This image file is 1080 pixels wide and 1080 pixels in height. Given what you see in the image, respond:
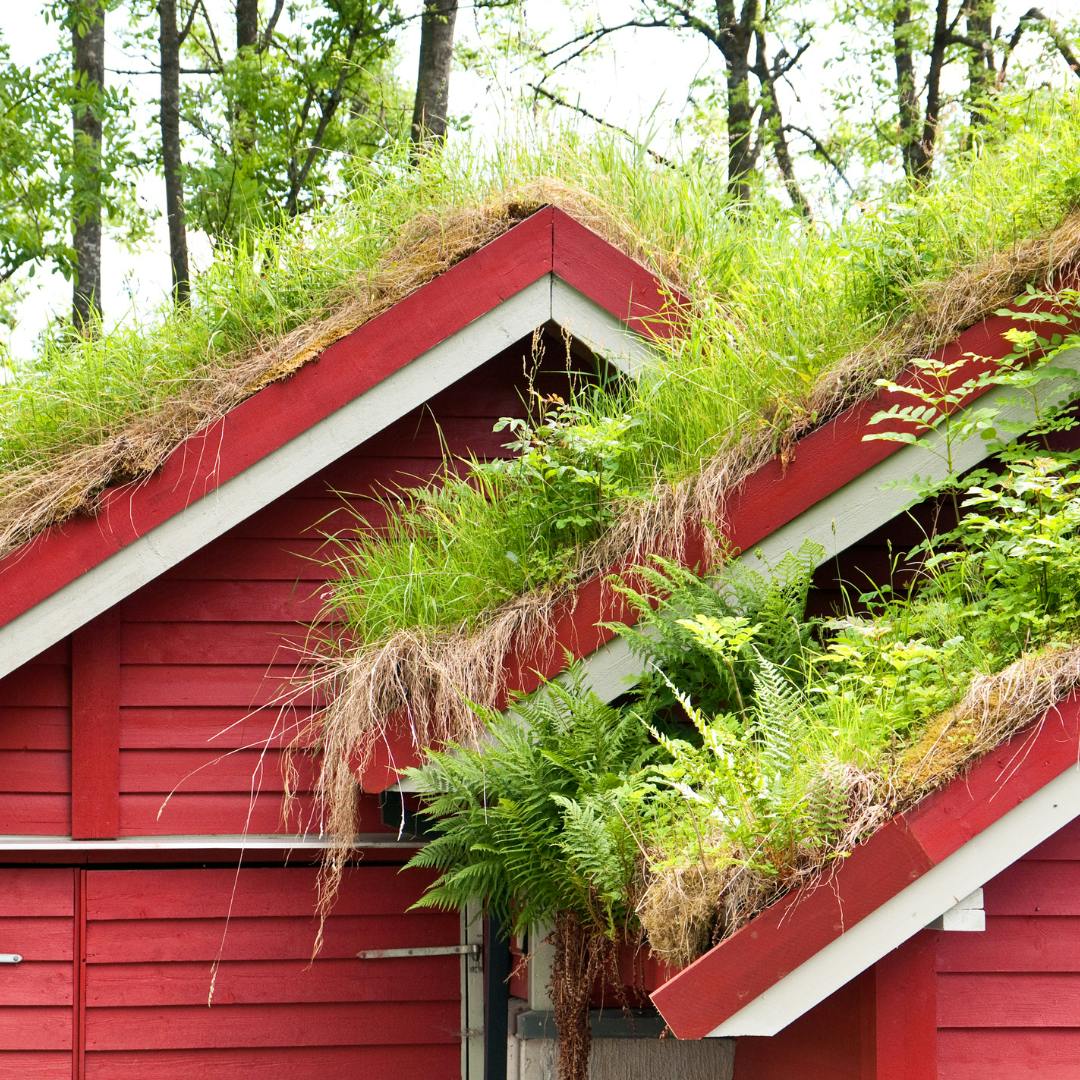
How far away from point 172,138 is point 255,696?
7.44 m

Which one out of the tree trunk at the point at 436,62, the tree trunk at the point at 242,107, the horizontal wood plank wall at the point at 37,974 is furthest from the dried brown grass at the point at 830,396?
the tree trunk at the point at 242,107

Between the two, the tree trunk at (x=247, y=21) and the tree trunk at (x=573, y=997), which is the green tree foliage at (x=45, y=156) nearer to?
the tree trunk at (x=247, y=21)

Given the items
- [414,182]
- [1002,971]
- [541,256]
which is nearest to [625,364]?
[541,256]

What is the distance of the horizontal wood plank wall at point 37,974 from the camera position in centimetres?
542

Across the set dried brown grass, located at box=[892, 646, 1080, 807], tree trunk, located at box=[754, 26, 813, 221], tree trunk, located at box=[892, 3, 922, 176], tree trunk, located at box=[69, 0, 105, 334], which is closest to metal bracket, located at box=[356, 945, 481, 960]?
dried brown grass, located at box=[892, 646, 1080, 807]

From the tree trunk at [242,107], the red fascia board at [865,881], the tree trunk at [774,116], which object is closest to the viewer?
the red fascia board at [865,881]

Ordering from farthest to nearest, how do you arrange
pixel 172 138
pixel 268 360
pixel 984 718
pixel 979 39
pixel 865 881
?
pixel 979 39
pixel 172 138
pixel 268 360
pixel 984 718
pixel 865 881

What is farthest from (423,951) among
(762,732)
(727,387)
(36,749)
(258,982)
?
(727,387)

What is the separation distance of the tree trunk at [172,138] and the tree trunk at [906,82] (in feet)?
26.3

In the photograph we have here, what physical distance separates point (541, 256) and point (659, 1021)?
3.02 m

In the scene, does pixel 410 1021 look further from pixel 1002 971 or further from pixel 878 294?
pixel 878 294

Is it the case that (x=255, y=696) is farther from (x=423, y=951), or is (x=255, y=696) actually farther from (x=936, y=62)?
(x=936, y=62)

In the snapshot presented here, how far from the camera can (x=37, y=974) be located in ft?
17.9

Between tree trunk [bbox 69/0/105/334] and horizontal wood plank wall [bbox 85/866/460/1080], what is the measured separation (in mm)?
6002
